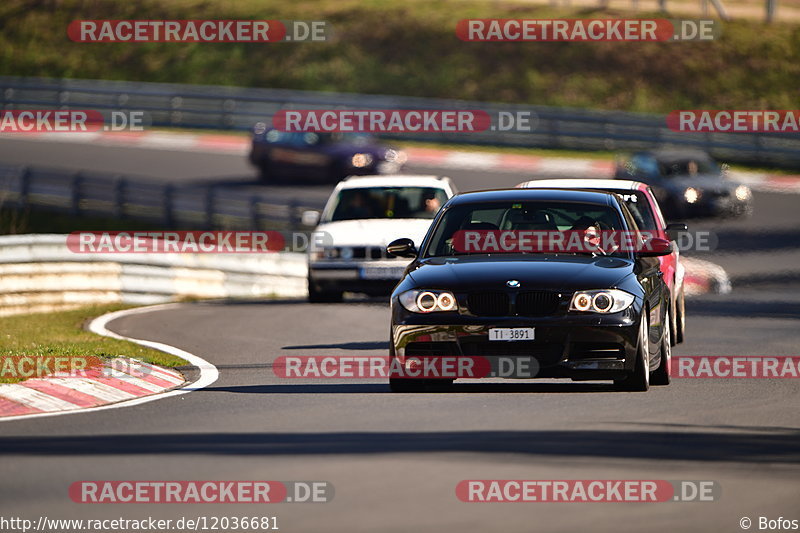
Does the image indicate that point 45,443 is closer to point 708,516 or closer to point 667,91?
point 708,516

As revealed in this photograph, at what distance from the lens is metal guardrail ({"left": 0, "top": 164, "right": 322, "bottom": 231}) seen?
106 ft

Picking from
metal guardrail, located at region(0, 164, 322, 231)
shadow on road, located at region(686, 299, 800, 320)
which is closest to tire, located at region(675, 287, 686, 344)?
shadow on road, located at region(686, 299, 800, 320)

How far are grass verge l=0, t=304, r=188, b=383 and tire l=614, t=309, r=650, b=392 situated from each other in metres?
4.23

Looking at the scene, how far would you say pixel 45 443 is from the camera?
31.8ft

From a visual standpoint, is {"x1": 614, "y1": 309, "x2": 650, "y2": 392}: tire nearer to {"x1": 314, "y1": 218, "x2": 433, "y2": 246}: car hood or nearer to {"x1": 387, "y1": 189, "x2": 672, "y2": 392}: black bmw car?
{"x1": 387, "y1": 189, "x2": 672, "y2": 392}: black bmw car

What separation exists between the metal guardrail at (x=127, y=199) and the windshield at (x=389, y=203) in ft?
33.4

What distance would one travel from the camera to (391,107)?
44.4 metres

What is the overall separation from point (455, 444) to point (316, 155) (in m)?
29.1

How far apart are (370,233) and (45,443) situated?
11609mm

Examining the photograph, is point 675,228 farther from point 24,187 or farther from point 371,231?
point 24,187

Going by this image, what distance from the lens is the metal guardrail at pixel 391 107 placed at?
41.9 metres

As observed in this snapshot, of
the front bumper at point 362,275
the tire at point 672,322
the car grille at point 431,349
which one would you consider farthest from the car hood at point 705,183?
the car grille at point 431,349

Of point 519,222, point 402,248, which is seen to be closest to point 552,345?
point 519,222

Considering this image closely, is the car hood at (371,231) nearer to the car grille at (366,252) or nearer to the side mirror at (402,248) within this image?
the car grille at (366,252)
